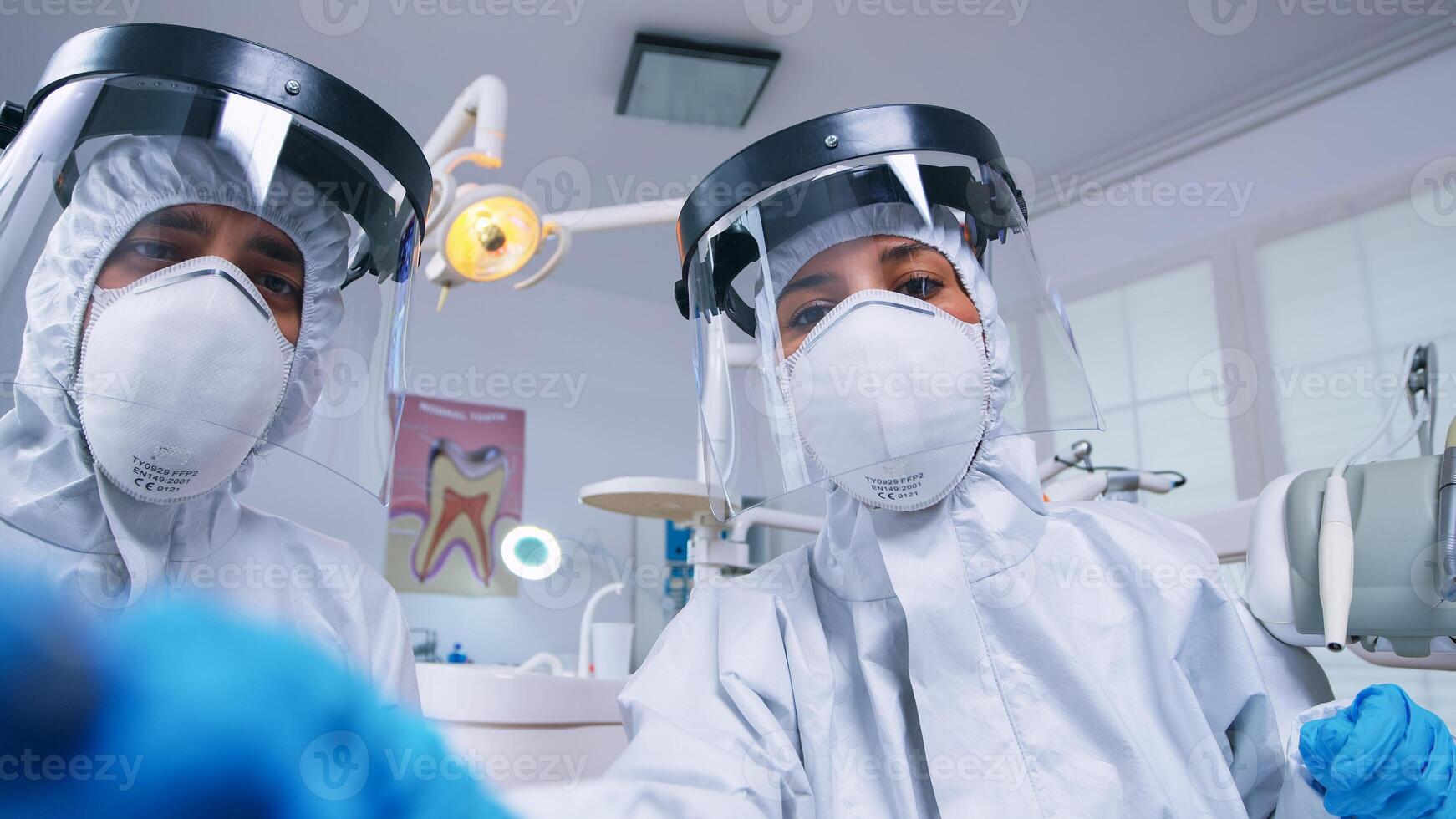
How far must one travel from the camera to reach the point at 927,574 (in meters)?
0.98

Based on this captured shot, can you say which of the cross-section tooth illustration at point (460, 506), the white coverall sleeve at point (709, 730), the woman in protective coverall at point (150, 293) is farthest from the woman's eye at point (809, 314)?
the cross-section tooth illustration at point (460, 506)

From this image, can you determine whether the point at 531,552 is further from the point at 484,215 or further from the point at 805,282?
the point at 805,282

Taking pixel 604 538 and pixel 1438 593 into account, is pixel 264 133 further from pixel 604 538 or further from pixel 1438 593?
pixel 604 538

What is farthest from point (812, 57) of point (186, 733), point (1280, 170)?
point (186, 733)

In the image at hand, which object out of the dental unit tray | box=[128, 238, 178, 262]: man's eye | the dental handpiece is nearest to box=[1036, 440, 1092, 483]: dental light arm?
the dental unit tray

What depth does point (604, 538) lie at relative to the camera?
3926 millimetres

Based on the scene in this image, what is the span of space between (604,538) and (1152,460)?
2104 millimetres

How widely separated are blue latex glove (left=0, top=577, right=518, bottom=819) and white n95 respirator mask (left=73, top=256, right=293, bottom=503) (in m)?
0.12

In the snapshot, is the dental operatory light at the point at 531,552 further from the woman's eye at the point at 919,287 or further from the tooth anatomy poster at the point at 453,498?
the woman's eye at the point at 919,287

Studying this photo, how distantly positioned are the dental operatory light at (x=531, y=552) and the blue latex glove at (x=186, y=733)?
1.74m

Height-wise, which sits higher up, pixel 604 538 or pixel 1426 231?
pixel 1426 231

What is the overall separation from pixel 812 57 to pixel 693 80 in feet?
1.14

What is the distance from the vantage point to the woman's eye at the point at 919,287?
100 cm

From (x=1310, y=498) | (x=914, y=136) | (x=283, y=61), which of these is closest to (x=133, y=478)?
(x=283, y=61)
